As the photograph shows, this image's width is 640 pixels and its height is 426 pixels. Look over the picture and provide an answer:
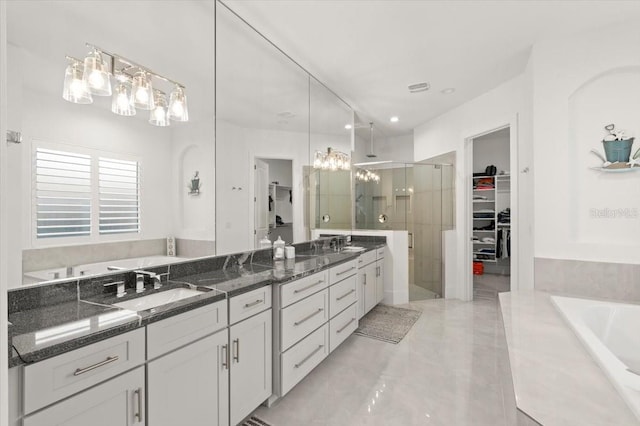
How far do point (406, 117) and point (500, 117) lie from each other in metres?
1.52

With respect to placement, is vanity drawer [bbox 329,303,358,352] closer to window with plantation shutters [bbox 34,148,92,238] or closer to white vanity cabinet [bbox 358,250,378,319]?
white vanity cabinet [bbox 358,250,378,319]

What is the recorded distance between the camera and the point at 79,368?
108cm

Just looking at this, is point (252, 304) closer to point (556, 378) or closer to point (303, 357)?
point (303, 357)

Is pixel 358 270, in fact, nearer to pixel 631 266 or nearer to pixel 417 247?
pixel 417 247

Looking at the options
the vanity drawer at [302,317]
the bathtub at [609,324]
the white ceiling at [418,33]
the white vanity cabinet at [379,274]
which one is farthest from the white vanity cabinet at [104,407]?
the white vanity cabinet at [379,274]

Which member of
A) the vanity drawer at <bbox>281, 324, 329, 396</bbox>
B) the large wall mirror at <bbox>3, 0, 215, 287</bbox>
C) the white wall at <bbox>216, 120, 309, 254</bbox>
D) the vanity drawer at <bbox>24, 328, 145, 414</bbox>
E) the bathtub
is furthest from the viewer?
the white wall at <bbox>216, 120, 309, 254</bbox>

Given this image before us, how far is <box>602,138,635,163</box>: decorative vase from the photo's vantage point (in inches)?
93.7

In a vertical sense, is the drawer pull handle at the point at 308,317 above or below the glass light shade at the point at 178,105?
below

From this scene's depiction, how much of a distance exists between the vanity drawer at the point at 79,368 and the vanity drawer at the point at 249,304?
0.52 metres

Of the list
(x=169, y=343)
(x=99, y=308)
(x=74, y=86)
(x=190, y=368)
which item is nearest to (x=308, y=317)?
(x=190, y=368)

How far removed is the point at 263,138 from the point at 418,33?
5.21 feet

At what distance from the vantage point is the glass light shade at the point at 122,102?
1700mm

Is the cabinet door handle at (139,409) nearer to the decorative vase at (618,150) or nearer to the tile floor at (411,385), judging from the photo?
the tile floor at (411,385)

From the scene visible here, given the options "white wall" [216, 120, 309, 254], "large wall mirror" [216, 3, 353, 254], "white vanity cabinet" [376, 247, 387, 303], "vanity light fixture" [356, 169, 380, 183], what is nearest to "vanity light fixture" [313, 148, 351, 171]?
"large wall mirror" [216, 3, 353, 254]
